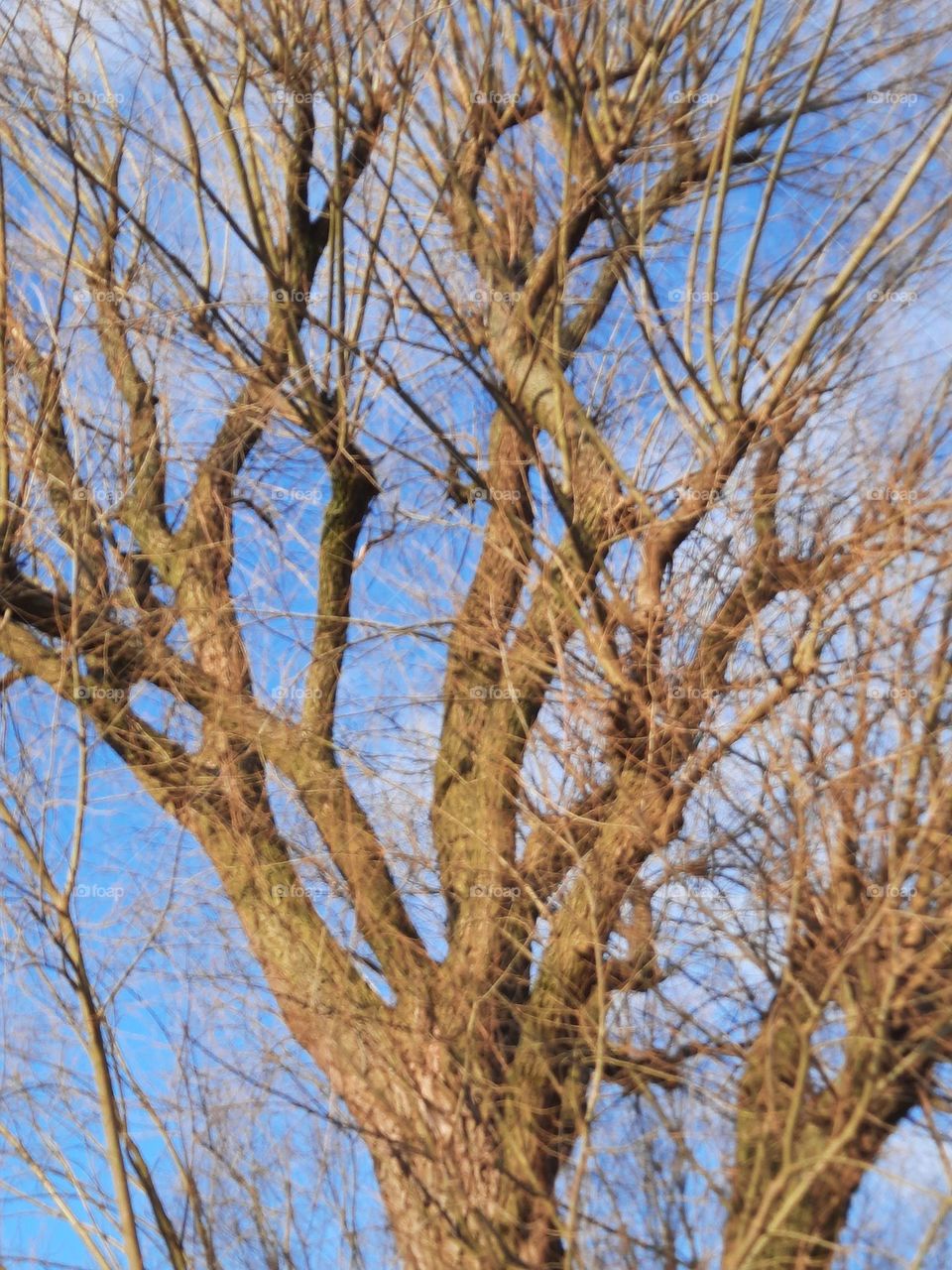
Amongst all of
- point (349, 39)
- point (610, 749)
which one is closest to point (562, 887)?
point (610, 749)

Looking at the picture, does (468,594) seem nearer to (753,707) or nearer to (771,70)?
(753,707)

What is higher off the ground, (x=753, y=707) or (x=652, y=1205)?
(x=753, y=707)

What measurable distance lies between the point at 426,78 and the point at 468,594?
7.31 ft

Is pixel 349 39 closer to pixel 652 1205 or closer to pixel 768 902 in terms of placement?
pixel 768 902

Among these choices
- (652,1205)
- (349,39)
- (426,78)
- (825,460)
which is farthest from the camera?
(426,78)

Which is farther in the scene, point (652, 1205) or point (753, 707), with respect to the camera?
point (753, 707)

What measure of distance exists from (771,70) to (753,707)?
8.87 feet

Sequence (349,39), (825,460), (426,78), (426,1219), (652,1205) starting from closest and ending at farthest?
(652,1205)
(426,1219)
(825,460)
(349,39)
(426,78)

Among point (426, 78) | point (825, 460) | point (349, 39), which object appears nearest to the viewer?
point (825, 460)

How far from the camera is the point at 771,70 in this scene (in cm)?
527

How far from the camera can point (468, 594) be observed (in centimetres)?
535

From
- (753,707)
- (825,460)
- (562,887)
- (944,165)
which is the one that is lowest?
(562,887)

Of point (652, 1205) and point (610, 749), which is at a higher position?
point (610, 749)

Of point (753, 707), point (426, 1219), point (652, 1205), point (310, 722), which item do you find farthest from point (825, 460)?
point (426, 1219)
